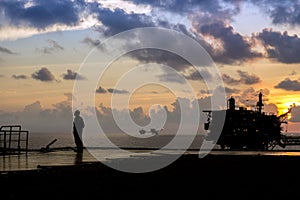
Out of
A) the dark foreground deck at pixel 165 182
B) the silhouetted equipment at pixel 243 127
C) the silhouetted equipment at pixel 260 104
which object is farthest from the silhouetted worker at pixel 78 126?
the silhouetted equipment at pixel 260 104

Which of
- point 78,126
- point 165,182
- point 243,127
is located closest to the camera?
point 165,182

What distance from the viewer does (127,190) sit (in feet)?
57.1

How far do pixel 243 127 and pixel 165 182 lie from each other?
7562 cm

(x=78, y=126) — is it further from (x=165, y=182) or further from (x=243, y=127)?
(x=243, y=127)

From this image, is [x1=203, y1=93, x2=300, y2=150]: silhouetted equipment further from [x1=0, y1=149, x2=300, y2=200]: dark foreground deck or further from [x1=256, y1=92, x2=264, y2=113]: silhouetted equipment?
[x1=0, y1=149, x2=300, y2=200]: dark foreground deck

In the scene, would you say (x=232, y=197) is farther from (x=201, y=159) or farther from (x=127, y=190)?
(x=201, y=159)

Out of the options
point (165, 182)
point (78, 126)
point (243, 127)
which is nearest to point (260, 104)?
point (243, 127)

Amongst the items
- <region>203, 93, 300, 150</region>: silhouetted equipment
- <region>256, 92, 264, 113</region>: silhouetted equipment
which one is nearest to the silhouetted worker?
<region>203, 93, 300, 150</region>: silhouetted equipment

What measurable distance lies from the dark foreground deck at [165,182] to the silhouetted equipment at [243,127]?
68.5m

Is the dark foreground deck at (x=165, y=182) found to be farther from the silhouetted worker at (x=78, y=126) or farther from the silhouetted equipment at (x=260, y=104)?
the silhouetted equipment at (x=260, y=104)

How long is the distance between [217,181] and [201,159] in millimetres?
5679

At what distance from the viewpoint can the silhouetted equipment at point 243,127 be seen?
307ft

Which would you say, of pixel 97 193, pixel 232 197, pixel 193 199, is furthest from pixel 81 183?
pixel 232 197

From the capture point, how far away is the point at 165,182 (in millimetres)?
20031
